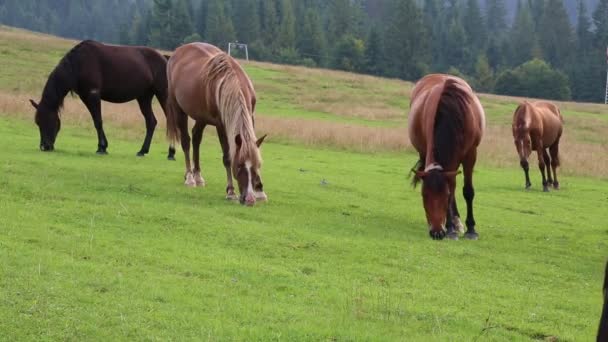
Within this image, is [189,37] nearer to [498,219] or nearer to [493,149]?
[493,149]

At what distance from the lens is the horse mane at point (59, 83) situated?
52.6 ft

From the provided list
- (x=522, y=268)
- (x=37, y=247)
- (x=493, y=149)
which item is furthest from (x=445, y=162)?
(x=493, y=149)

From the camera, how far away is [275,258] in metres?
8.36

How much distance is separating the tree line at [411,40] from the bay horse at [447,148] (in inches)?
3306

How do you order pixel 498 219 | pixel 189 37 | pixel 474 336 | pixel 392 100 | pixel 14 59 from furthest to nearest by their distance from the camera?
1. pixel 189 37
2. pixel 392 100
3. pixel 14 59
4. pixel 498 219
5. pixel 474 336

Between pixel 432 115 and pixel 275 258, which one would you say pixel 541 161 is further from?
pixel 275 258

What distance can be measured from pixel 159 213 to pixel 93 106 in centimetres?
732

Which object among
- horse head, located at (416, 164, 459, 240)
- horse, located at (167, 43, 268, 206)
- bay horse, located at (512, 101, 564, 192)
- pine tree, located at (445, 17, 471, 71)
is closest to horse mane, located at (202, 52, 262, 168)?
horse, located at (167, 43, 268, 206)

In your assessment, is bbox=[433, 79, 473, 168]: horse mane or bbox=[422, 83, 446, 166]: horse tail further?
bbox=[422, 83, 446, 166]: horse tail

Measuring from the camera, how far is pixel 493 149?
26.9 m

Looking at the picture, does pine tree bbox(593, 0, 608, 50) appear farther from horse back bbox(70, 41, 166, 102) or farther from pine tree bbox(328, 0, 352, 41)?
horse back bbox(70, 41, 166, 102)

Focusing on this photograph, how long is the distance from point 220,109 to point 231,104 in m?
0.33

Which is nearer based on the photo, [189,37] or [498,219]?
[498,219]

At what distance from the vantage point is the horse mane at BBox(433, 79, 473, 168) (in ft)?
33.2
